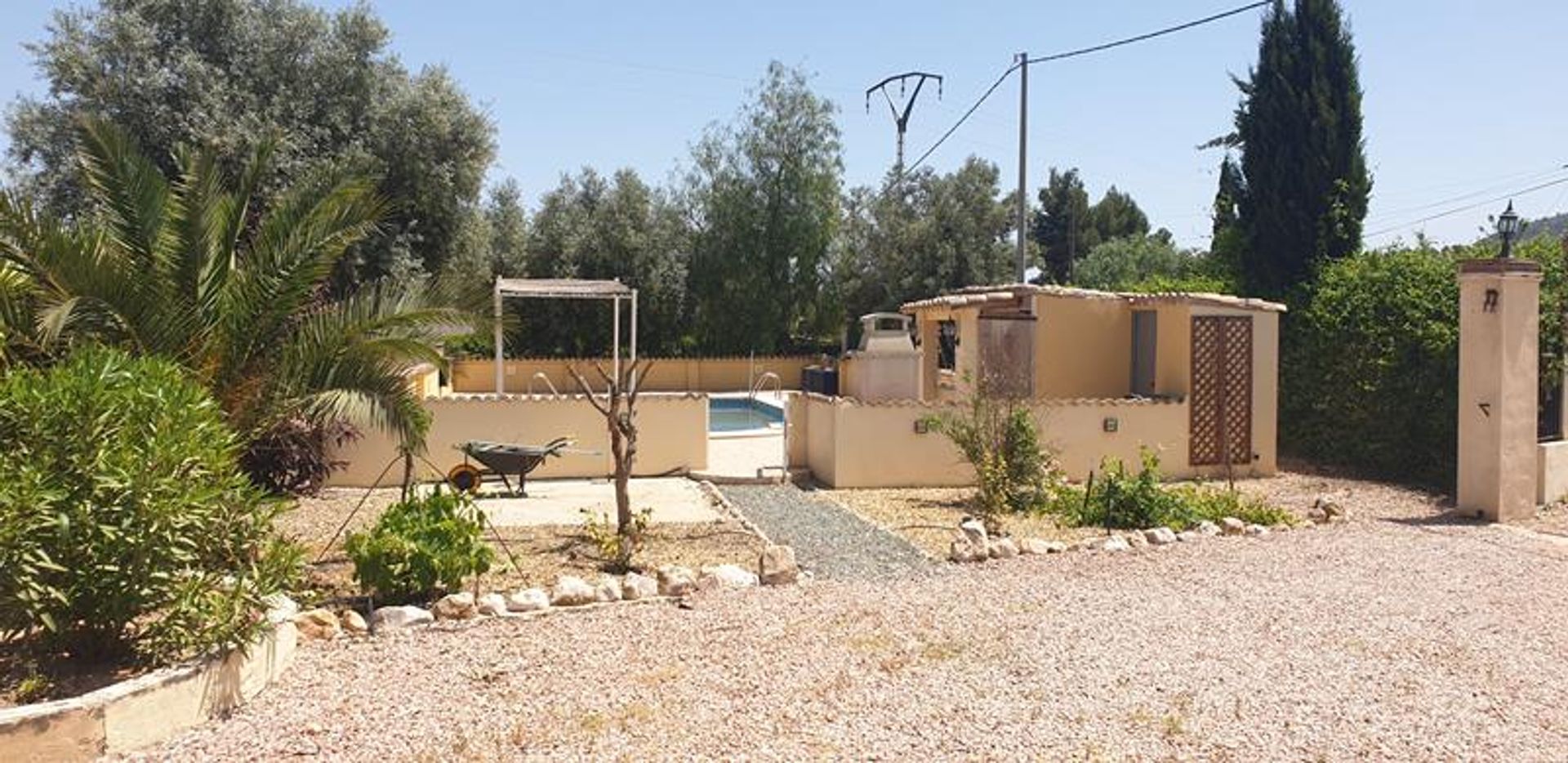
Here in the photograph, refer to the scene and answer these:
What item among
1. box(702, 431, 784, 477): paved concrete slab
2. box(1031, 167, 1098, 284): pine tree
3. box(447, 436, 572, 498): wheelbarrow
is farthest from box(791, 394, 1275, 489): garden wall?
box(1031, 167, 1098, 284): pine tree

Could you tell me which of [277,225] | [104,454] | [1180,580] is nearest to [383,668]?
[104,454]

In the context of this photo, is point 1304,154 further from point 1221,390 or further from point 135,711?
point 135,711

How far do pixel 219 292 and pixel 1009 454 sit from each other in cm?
786

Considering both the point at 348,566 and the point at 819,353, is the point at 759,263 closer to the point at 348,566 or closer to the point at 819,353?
the point at 819,353

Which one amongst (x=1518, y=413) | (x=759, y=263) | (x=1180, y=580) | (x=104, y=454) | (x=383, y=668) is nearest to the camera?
(x=104, y=454)

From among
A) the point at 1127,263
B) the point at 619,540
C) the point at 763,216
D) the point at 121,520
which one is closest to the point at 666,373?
the point at 763,216

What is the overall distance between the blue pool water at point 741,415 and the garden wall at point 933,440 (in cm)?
748

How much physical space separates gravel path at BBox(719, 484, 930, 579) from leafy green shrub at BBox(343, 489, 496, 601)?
274 cm

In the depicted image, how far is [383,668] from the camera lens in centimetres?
620

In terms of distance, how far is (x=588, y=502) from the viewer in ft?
41.2

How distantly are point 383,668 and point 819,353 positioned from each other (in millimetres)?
30283

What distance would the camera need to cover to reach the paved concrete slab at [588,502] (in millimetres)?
11320

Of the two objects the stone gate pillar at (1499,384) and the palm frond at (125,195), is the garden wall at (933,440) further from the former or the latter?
the palm frond at (125,195)

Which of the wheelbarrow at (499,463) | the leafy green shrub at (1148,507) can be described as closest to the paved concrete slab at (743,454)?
Answer: the wheelbarrow at (499,463)
